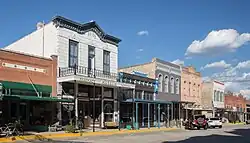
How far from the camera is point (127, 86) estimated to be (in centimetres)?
3362

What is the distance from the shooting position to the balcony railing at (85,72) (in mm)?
28598

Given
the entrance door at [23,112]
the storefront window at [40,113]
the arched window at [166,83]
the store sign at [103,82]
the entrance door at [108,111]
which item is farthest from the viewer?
the arched window at [166,83]

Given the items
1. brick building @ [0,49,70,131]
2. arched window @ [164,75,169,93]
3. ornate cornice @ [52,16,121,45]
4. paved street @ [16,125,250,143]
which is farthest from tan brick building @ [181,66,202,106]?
brick building @ [0,49,70,131]

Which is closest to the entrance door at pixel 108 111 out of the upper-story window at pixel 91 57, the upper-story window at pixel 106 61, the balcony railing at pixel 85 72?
the balcony railing at pixel 85 72

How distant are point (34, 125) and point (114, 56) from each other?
12.0 meters

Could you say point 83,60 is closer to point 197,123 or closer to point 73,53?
point 73,53

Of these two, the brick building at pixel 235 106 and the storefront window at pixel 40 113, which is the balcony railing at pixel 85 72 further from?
the brick building at pixel 235 106

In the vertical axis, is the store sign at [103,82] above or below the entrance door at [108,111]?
above

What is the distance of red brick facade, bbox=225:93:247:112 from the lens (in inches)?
2749

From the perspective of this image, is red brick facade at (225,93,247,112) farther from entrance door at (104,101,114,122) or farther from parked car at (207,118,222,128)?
entrance door at (104,101,114,122)

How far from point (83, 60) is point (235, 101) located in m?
52.2

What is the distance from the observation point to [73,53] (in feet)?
99.9

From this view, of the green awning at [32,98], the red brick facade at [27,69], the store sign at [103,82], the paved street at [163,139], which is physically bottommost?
→ the paved street at [163,139]

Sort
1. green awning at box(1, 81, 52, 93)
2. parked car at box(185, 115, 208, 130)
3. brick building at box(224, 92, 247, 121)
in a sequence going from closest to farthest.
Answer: green awning at box(1, 81, 52, 93)
parked car at box(185, 115, 208, 130)
brick building at box(224, 92, 247, 121)
